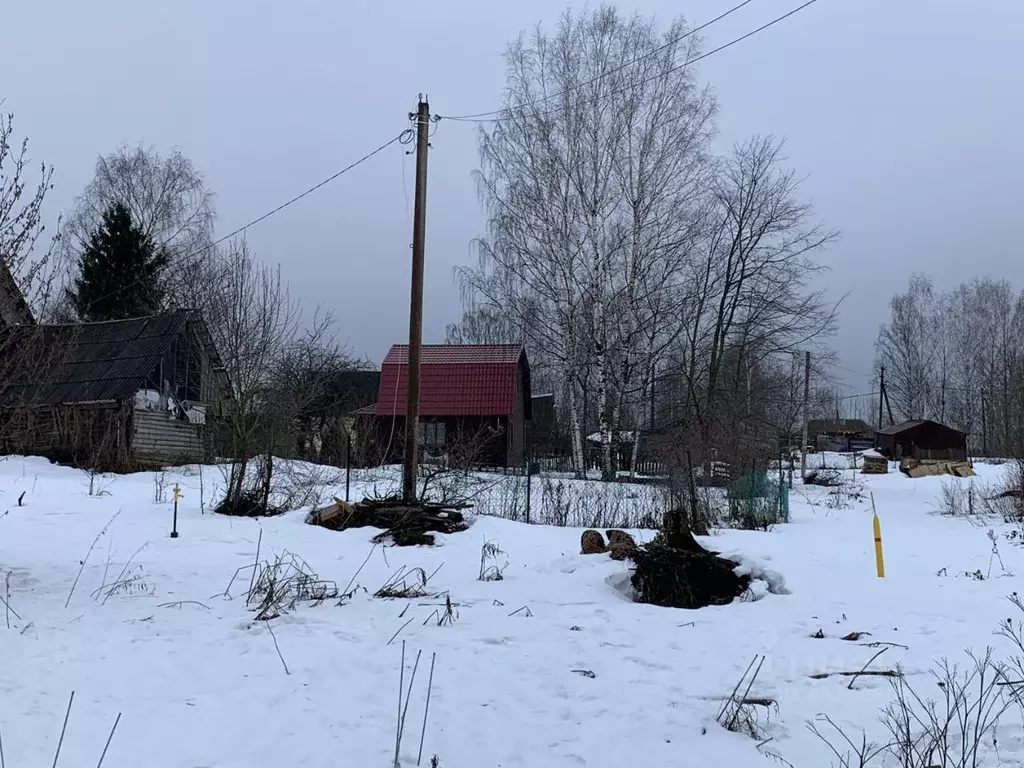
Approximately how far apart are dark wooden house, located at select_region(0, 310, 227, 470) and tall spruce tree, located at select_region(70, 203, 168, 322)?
4.43m

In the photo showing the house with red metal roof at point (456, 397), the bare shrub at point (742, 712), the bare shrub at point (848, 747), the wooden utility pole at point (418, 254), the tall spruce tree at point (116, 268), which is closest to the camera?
the bare shrub at point (848, 747)

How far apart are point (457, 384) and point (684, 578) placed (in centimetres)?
2239

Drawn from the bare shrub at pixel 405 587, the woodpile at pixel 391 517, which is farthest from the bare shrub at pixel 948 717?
the woodpile at pixel 391 517

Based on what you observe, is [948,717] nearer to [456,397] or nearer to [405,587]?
[405,587]

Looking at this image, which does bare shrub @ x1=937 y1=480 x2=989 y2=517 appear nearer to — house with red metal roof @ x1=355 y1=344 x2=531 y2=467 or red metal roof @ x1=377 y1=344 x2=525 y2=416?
house with red metal roof @ x1=355 y1=344 x2=531 y2=467

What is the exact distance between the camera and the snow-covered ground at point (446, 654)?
3553mm

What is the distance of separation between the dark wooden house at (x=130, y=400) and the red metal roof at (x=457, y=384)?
23.1 ft

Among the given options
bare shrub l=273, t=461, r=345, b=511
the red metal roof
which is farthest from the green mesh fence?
the red metal roof

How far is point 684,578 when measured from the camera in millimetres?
7074

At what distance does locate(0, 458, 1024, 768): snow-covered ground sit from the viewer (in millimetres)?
3553

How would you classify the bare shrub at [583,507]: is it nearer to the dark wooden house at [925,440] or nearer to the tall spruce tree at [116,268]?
the tall spruce tree at [116,268]

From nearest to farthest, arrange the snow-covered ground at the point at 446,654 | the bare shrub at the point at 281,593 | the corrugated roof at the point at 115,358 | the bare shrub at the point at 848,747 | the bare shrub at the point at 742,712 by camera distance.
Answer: the bare shrub at the point at 848,747
the snow-covered ground at the point at 446,654
the bare shrub at the point at 742,712
the bare shrub at the point at 281,593
the corrugated roof at the point at 115,358

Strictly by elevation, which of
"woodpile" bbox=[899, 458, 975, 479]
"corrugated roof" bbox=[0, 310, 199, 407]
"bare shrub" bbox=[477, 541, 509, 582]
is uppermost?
"corrugated roof" bbox=[0, 310, 199, 407]

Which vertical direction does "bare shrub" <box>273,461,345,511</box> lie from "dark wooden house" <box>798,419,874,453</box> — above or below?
below
